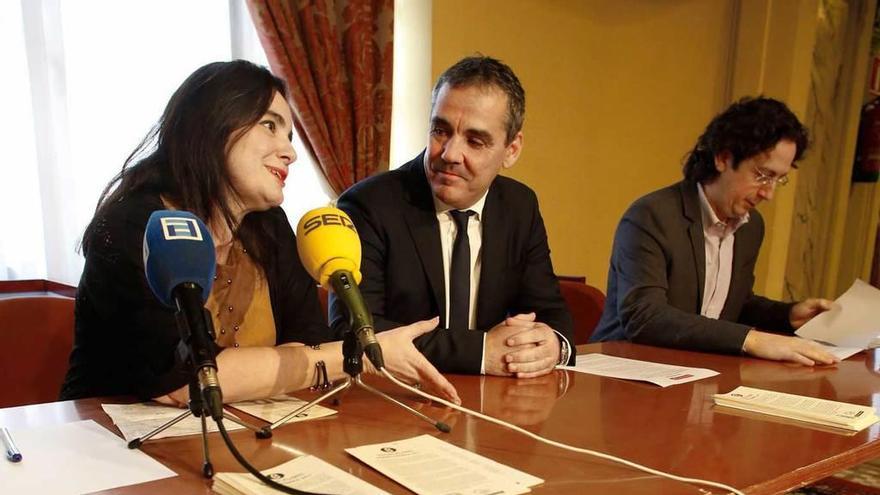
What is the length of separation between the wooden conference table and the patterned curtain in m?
1.76

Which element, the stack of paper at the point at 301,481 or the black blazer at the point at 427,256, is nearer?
the stack of paper at the point at 301,481

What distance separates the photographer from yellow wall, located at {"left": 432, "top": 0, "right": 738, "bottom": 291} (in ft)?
12.6

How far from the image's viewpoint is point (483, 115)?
1762mm

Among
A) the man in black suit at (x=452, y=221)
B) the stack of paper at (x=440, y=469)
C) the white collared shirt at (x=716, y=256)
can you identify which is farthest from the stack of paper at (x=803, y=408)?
the white collared shirt at (x=716, y=256)

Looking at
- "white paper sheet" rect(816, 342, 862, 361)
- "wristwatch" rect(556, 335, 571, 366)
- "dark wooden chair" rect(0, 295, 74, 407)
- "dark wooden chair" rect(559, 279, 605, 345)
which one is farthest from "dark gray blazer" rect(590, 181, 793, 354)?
"dark wooden chair" rect(0, 295, 74, 407)

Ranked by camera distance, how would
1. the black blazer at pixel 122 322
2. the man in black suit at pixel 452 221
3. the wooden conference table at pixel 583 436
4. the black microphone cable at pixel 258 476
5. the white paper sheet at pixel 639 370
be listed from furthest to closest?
the man in black suit at pixel 452 221
the white paper sheet at pixel 639 370
the black blazer at pixel 122 322
the wooden conference table at pixel 583 436
the black microphone cable at pixel 258 476

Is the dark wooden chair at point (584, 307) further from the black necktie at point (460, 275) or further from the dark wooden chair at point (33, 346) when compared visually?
the dark wooden chair at point (33, 346)

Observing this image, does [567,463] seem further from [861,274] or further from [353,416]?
[861,274]

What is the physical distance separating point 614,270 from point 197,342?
168 cm

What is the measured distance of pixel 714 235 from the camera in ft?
7.55

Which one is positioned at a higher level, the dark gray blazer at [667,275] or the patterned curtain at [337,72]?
the patterned curtain at [337,72]

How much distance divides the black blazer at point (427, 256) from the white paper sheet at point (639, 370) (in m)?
0.09

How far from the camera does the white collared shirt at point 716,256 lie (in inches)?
89.7

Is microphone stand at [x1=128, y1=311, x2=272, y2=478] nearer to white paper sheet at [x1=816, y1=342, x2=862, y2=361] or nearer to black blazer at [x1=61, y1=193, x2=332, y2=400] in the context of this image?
black blazer at [x1=61, y1=193, x2=332, y2=400]
